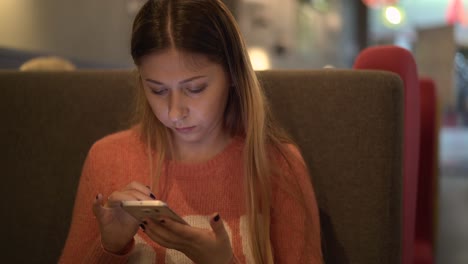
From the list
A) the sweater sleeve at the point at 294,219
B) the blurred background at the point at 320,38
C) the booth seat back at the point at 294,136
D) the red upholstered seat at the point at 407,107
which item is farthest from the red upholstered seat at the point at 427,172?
the sweater sleeve at the point at 294,219

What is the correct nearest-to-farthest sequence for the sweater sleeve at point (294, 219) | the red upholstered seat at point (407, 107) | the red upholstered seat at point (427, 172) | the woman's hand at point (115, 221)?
1. the woman's hand at point (115, 221)
2. the sweater sleeve at point (294, 219)
3. the red upholstered seat at point (407, 107)
4. the red upholstered seat at point (427, 172)

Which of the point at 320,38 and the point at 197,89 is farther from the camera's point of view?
the point at 320,38

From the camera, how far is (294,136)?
1.26m

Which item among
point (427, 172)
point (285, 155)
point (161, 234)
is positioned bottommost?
point (427, 172)

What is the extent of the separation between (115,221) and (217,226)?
0.21m

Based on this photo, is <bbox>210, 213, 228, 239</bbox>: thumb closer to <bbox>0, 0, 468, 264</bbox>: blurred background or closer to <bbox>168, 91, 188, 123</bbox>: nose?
<bbox>168, 91, 188, 123</bbox>: nose

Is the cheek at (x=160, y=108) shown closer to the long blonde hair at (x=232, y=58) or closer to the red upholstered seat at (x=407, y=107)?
the long blonde hair at (x=232, y=58)

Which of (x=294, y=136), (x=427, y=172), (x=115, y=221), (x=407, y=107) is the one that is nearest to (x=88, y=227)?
(x=115, y=221)

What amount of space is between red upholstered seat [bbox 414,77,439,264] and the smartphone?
4.13ft

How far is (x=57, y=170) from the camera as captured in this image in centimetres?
141

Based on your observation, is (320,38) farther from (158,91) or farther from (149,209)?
(149,209)

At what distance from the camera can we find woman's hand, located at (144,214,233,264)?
888mm

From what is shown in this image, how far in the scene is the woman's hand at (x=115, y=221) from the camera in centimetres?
93

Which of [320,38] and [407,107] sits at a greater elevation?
[320,38]
